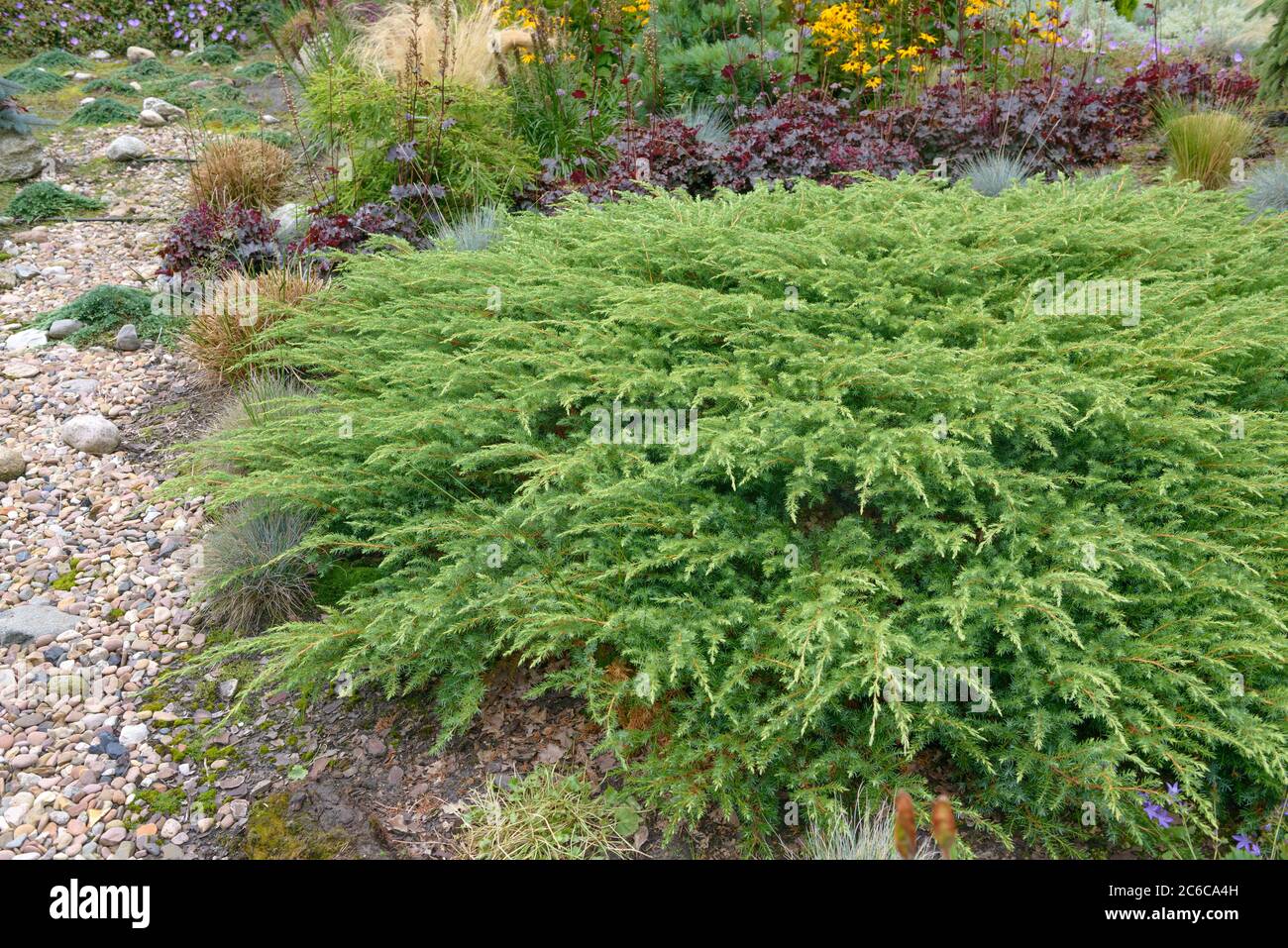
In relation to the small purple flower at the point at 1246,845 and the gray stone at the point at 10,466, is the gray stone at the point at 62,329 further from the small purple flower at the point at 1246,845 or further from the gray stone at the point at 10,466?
the small purple flower at the point at 1246,845

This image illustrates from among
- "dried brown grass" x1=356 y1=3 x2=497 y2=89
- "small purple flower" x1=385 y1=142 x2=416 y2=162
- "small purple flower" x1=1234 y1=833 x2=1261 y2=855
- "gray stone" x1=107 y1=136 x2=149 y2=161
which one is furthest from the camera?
"gray stone" x1=107 y1=136 x2=149 y2=161

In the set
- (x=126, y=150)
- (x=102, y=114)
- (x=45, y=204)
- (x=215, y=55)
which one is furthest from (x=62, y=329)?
(x=215, y=55)

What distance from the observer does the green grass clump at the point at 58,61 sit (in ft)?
35.9

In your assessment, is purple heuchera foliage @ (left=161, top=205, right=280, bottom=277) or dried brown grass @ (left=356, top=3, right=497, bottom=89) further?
dried brown grass @ (left=356, top=3, right=497, bottom=89)

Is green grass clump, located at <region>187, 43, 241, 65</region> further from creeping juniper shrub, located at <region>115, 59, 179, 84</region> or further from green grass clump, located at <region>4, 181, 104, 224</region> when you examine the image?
green grass clump, located at <region>4, 181, 104, 224</region>

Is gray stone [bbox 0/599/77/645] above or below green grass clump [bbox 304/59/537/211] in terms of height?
below

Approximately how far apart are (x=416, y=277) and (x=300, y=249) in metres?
2.00

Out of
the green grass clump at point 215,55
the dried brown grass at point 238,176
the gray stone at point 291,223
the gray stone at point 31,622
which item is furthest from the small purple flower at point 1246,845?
the green grass clump at point 215,55

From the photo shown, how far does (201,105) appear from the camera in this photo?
9.71 m

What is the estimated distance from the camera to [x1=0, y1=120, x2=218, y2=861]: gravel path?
2.74m

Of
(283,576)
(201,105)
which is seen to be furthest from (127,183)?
(283,576)

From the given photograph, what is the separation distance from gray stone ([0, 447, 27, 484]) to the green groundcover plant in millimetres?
1399

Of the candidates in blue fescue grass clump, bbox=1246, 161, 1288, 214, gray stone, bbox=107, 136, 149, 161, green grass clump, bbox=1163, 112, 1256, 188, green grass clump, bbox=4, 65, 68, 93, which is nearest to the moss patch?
blue fescue grass clump, bbox=1246, 161, 1288, 214

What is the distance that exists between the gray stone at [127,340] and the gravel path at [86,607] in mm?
64
